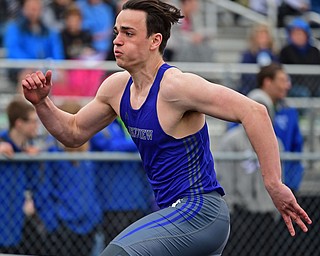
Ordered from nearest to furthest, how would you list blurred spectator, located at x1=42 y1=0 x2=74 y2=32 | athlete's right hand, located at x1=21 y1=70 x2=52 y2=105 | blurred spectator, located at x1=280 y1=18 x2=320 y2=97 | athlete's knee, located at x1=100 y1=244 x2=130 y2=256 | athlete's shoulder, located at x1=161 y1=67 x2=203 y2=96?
athlete's knee, located at x1=100 y1=244 x2=130 y2=256 < athlete's shoulder, located at x1=161 y1=67 x2=203 y2=96 < athlete's right hand, located at x1=21 y1=70 x2=52 y2=105 < blurred spectator, located at x1=280 y1=18 x2=320 y2=97 < blurred spectator, located at x1=42 y1=0 x2=74 y2=32

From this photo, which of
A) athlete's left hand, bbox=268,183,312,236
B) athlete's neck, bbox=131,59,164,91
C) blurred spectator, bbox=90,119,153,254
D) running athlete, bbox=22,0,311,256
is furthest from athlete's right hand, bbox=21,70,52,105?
blurred spectator, bbox=90,119,153,254

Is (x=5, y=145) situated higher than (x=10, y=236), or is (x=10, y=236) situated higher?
(x=5, y=145)

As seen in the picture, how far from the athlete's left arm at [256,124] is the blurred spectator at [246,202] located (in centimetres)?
312

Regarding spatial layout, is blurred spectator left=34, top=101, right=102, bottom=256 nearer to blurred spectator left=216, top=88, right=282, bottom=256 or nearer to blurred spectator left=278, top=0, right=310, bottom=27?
blurred spectator left=216, top=88, right=282, bottom=256

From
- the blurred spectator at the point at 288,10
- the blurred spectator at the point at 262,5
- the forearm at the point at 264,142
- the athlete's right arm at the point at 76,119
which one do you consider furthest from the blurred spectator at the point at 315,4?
the forearm at the point at 264,142

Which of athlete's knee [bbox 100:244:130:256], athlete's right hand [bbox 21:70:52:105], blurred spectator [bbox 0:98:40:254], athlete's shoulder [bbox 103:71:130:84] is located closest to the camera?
athlete's knee [bbox 100:244:130:256]

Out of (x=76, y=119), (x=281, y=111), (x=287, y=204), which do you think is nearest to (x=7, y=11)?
(x=281, y=111)

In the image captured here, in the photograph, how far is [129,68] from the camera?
4.97 metres

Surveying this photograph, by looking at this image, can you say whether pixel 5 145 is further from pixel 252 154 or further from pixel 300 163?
pixel 300 163

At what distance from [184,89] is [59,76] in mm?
3976

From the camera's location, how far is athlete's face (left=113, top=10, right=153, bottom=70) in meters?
4.93

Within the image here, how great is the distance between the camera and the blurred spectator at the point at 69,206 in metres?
7.50

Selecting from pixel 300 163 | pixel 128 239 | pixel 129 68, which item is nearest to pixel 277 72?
pixel 300 163

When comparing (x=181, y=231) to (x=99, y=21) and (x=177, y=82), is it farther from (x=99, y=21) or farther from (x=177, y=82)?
(x=99, y=21)
